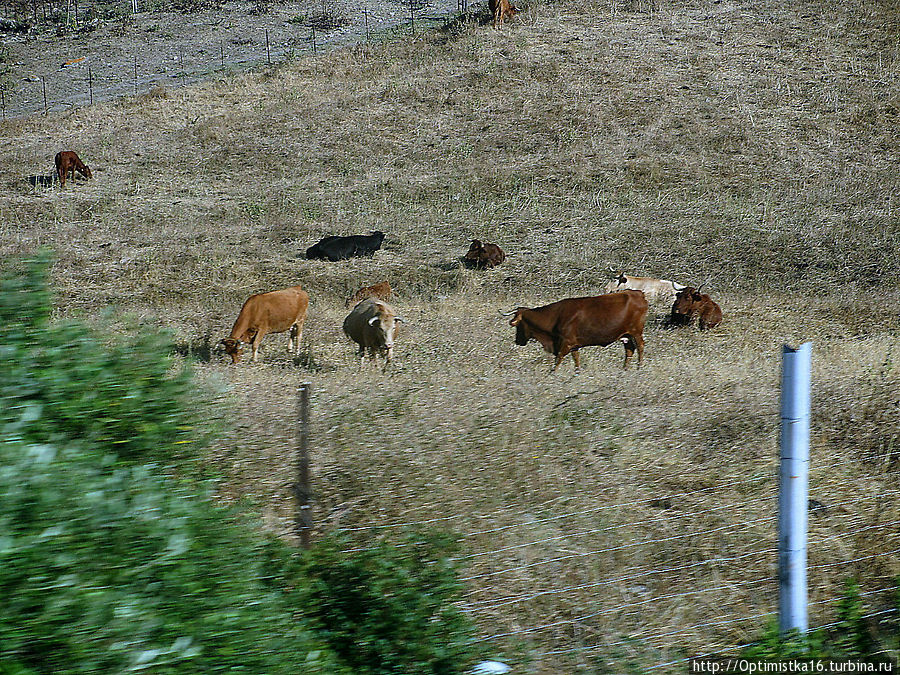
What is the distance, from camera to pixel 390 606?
12.8 ft

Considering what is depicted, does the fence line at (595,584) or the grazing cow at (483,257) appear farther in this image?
the grazing cow at (483,257)

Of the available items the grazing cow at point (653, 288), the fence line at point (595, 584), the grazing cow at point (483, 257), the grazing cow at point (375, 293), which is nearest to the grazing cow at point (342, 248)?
the grazing cow at point (483, 257)

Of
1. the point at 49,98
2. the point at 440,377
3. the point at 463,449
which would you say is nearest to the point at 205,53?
the point at 49,98

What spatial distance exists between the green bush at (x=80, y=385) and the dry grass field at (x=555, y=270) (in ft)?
4.57

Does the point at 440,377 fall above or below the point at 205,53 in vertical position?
below

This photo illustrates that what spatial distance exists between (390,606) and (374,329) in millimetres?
7454

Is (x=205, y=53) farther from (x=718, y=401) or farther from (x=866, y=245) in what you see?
(x=718, y=401)

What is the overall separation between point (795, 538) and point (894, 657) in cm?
74

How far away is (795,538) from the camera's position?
3.30m

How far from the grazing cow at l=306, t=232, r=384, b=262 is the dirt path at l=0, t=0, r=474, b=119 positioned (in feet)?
65.9

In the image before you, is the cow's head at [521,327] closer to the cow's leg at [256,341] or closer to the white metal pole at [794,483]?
the cow's leg at [256,341]

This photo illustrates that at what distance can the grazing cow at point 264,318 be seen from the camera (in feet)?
39.0

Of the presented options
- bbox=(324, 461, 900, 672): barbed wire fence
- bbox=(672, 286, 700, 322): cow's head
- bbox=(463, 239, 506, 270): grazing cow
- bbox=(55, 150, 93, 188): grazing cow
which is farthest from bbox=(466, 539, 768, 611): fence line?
bbox=(55, 150, 93, 188): grazing cow

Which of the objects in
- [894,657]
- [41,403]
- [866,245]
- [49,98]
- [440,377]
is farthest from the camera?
[49,98]
